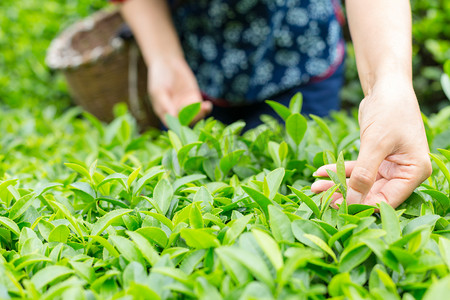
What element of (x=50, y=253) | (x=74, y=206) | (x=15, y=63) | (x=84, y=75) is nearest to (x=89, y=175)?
(x=74, y=206)

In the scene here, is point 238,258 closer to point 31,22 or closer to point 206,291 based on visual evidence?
point 206,291

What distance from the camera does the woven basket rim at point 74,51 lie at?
2.47 m

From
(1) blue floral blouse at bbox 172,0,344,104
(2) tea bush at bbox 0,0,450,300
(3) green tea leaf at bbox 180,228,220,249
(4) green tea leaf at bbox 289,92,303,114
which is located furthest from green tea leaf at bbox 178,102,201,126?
(1) blue floral blouse at bbox 172,0,344,104

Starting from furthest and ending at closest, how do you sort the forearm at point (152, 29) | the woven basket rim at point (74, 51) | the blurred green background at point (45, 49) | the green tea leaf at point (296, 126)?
the blurred green background at point (45, 49)
the woven basket rim at point (74, 51)
the forearm at point (152, 29)
the green tea leaf at point (296, 126)

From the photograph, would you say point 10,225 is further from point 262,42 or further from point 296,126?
point 262,42

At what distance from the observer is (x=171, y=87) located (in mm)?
1910

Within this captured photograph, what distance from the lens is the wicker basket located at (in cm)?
248

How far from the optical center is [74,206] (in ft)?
3.50

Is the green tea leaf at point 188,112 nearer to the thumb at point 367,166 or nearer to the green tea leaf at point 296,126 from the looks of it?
the green tea leaf at point 296,126

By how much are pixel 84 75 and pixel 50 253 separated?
185 cm

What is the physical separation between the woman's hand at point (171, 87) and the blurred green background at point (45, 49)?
1.24 metres

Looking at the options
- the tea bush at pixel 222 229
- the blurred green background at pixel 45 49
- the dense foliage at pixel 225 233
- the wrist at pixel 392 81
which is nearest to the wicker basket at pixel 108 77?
the blurred green background at pixel 45 49

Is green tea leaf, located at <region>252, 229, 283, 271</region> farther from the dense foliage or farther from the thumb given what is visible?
the thumb

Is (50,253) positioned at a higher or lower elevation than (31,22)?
lower
